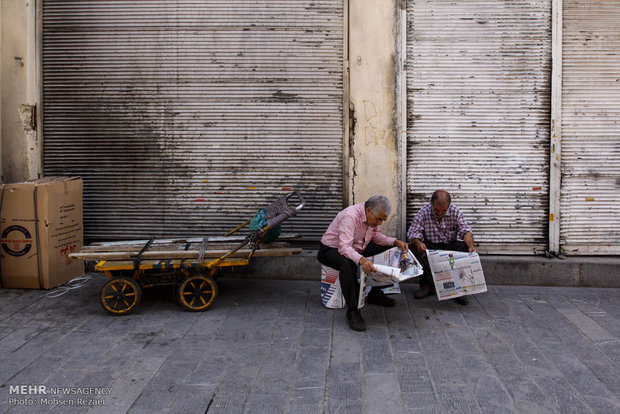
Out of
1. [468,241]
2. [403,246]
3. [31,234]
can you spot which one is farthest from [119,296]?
Answer: [468,241]

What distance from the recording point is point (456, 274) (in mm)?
5312

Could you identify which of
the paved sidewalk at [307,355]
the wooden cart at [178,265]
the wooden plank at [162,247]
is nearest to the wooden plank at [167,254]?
the wooden cart at [178,265]

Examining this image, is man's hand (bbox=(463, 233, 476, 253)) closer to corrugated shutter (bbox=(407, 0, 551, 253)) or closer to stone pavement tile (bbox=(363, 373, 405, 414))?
corrugated shutter (bbox=(407, 0, 551, 253))

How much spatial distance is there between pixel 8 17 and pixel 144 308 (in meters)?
3.94

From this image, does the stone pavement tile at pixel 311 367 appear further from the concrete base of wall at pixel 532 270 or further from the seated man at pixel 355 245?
the concrete base of wall at pixel 532 270

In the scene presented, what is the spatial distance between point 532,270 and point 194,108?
4.38m

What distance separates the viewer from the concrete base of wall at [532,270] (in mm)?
6180

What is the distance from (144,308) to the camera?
5.32 metres

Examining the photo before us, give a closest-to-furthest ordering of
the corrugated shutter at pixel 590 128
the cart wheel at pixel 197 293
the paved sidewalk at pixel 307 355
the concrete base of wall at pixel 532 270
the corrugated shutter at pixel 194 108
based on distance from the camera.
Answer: the paved sidewalk at pixel 307 355, the cart wheel at pixel 197 293, the concrete base of wall at pixel 532 270, the corrugated shutter at pixel 590 128, the corrugated shutter at pixel 194 108

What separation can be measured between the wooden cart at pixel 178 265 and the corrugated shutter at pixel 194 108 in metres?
1.25

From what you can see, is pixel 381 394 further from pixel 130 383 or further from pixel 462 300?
pixel 462 300

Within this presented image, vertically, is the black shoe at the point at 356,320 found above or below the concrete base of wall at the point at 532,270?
below

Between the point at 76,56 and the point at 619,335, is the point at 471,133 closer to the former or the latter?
the point at 619,335

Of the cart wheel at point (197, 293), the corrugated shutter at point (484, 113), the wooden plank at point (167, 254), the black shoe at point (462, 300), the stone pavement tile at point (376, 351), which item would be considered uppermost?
the corrugated shutter at point (484, 113)
